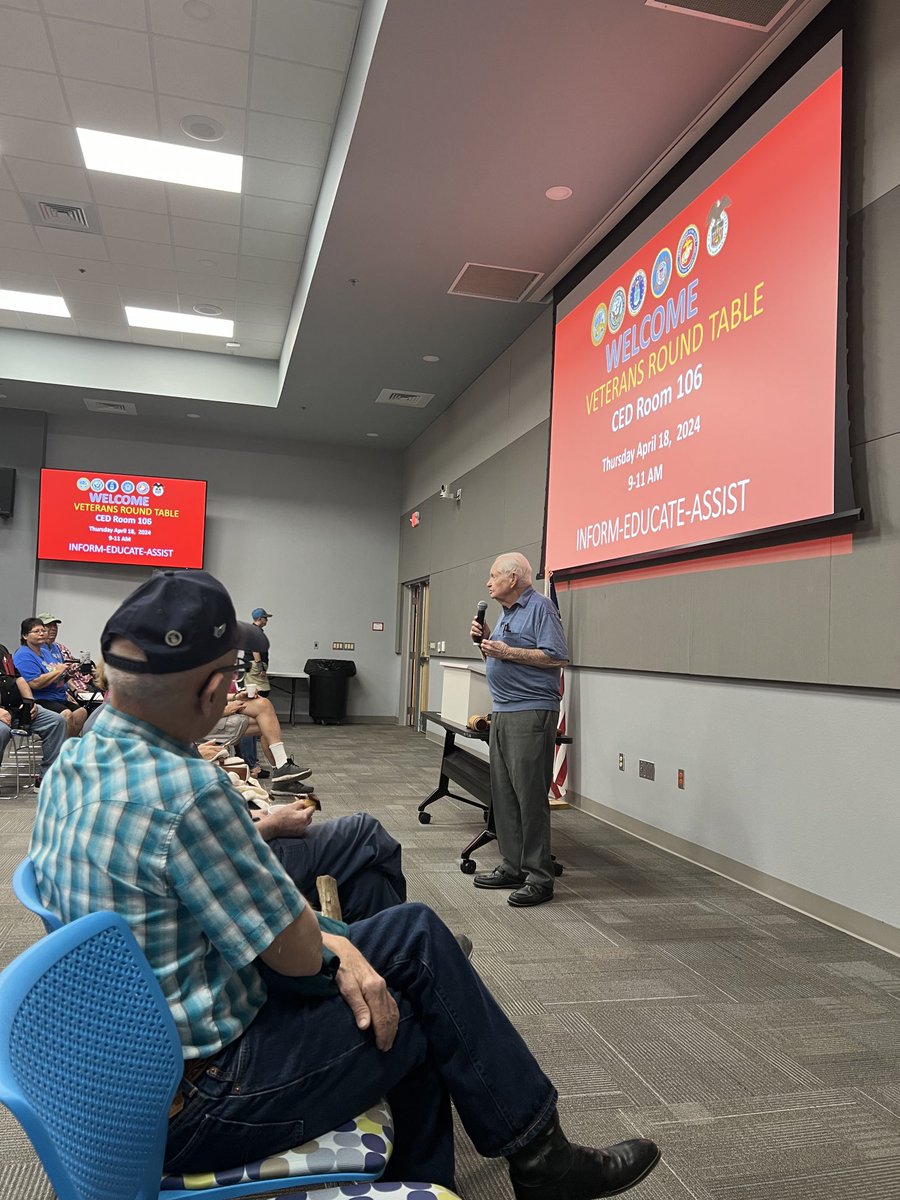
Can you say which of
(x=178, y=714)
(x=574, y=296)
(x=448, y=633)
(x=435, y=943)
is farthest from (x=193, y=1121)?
(x=448, y=633)

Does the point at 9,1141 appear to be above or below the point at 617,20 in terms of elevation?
below

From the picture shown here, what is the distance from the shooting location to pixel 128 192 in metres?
5.94

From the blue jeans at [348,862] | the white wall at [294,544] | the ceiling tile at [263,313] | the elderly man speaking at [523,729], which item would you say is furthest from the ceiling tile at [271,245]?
the blue jeans at [348,862]

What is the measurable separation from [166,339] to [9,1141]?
28.7 ft

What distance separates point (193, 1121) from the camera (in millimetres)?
1068

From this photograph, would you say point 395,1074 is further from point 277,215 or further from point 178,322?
point 178,322

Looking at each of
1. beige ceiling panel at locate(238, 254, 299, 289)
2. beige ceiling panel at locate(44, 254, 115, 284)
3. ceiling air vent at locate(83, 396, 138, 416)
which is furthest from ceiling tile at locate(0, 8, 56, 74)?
ceiling air vent at locate(83, 396, 138, 416)

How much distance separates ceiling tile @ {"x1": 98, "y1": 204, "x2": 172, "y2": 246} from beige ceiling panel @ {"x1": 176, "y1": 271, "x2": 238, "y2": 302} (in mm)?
668

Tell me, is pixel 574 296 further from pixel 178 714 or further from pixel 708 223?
pixel 178 714

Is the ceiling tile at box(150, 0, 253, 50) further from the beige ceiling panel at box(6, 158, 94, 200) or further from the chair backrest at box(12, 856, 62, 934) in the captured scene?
the chair backrest at box(12, 856, 62, 934)

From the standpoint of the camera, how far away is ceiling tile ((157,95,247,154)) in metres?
5.00

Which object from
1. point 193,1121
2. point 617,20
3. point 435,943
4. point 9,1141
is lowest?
point 9,1141

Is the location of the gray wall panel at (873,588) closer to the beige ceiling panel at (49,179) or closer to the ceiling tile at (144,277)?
the beige ceiling panel at (49,179)

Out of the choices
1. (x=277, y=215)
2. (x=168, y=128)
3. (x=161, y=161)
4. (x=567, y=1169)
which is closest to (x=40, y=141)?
(x=161, y=161)
